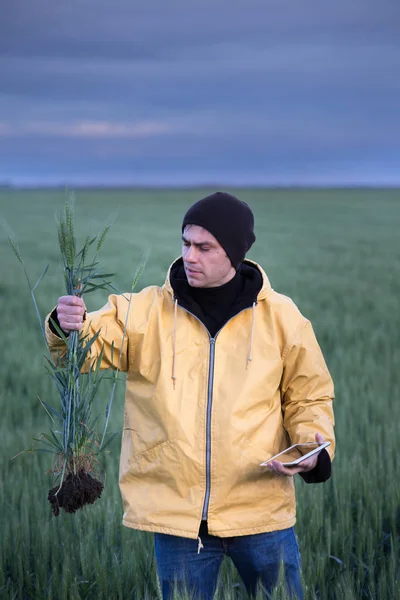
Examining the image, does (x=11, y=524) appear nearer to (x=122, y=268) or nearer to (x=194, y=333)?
(x=194, y=333)

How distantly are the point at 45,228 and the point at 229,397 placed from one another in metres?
28.1

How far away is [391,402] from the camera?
663cm

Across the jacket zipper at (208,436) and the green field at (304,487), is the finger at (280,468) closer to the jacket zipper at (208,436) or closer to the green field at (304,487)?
the jacket zipper at (208,436)

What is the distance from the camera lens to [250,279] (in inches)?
112

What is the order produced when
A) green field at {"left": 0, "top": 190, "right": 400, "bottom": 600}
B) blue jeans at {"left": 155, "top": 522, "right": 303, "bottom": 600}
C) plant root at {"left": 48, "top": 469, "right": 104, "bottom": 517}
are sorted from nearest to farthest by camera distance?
plant root at {"left": 48, "top": 469, "right": 104, "bottom": 517} → blue jeans at {"left": 155, "top": 522, "right": 303, "bottom": 600} → green field at {"left": 0, "top": 190, "right": 400, "bottom": 600}

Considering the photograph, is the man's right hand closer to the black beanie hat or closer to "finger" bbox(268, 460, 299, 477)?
the black beanie hat

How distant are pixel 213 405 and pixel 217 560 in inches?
20.1

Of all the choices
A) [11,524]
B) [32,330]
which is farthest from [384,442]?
[32,330]

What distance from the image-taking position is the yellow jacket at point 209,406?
2660 mm

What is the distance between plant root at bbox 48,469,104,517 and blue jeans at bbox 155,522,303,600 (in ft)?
1.15

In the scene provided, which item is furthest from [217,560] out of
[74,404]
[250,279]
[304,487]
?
[304,487]

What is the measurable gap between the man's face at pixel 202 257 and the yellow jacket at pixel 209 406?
11cm

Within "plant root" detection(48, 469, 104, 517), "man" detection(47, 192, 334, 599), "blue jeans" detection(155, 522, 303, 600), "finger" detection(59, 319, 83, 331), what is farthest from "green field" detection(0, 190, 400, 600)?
"plant root" detection(48, 469, 104, 517)

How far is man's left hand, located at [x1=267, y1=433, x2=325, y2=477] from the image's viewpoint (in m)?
2.59
